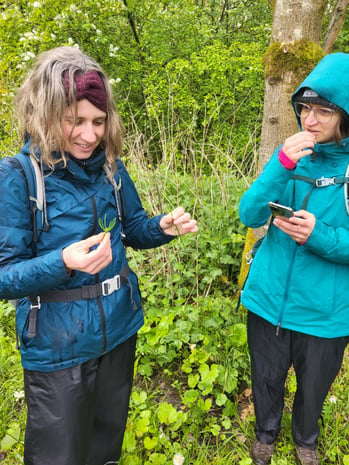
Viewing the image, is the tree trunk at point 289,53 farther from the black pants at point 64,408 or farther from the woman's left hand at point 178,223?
the black pants at point 64,408

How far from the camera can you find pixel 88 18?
6.96 m

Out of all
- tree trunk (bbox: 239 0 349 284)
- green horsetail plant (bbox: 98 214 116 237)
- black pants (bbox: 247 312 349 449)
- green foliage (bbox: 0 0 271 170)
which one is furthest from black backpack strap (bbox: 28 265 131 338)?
green foliage (bbox: 0 0 271 170)

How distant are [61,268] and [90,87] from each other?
2.08 ft

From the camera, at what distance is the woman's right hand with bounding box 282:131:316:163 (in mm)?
1305

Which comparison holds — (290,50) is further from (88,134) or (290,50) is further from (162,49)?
(162,49)

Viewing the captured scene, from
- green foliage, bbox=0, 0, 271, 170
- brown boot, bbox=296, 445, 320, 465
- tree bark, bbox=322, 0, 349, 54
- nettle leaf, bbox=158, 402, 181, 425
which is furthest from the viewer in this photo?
green foliage, bbox=0, 0, 271, 170

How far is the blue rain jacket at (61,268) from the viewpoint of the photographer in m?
1.13

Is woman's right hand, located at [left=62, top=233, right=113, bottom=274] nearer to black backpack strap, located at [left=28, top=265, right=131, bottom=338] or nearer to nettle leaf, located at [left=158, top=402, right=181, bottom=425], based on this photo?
black backpack strap, located at [left=28, top=265, right=131, bottom=338]

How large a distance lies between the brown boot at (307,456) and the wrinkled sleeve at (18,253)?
61.6 inches

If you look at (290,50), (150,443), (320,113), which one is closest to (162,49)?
(290,50)

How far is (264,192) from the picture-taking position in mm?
1438

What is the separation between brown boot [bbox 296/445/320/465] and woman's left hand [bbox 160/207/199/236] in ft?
4.27

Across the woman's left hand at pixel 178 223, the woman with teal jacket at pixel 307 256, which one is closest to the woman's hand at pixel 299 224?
the woman with teal jacket at pixel 307 256

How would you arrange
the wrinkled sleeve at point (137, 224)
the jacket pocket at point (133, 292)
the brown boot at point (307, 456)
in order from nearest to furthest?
the jacket pocket at point (133, 292)
the wrinkled sleeve at point (137, 224)
the brown boot at point (307, 456)
